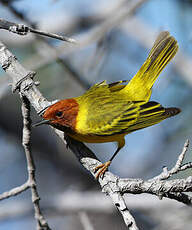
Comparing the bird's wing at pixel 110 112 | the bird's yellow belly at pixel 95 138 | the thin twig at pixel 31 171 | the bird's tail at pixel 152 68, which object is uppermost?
the bird's tail at pixel 152 68

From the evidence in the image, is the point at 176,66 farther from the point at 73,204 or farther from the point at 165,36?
the point at 73,204

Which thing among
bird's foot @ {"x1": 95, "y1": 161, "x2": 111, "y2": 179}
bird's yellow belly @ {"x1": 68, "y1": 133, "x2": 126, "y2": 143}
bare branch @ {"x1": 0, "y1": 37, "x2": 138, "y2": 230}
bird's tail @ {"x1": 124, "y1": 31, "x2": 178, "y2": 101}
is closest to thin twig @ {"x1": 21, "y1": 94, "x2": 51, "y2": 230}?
bare branch @ {"x1": 0, "y1": 37, "x2": 138, "y2": 230}

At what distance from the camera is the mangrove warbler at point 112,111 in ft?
14.0

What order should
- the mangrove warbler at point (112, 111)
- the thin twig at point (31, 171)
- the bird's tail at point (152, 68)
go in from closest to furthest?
1. the thin twig at point (31, 171)
2. the mangrove warbler at point (112, 111)
3. the bird's tail at point (152, 68)

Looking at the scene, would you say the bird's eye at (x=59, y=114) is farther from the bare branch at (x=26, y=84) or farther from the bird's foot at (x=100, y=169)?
the bird's foot at (x=100, y=169)

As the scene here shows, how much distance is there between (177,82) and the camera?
697 centimetres

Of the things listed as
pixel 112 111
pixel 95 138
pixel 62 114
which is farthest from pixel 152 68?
pixel 62 114

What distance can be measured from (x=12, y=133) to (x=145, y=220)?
289cm

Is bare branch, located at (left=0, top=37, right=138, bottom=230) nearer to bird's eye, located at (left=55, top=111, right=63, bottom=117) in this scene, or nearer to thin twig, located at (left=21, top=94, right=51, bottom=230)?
bird's eye, located at (left=55, top=111, right=63, bottom=117)

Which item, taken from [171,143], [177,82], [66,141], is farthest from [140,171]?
[66,141]

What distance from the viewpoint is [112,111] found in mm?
4586

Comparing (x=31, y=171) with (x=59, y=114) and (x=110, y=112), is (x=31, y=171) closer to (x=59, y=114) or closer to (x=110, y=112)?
(x=59, y=114)

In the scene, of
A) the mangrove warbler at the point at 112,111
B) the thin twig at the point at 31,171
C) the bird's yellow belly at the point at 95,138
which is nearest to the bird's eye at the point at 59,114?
the mangrove warbler at the point at 112,111

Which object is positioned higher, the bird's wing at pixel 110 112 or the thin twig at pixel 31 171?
the bird's wing at pixel 110 112
